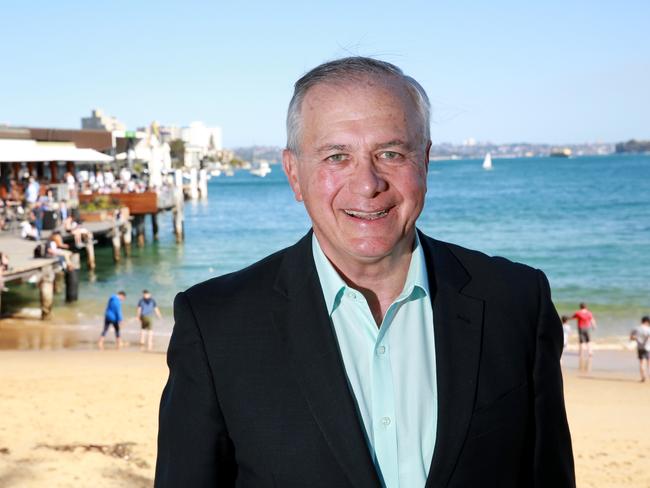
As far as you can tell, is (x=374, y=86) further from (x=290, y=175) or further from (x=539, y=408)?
(x=539, y=408)

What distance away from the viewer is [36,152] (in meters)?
25.1

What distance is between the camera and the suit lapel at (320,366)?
1.93 m

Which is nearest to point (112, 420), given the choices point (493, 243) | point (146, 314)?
point (146, 314)

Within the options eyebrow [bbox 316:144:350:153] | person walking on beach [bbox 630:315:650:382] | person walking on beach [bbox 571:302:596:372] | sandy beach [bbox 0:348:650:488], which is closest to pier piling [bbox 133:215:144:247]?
sandy beach [bbox 0:348:650:488]

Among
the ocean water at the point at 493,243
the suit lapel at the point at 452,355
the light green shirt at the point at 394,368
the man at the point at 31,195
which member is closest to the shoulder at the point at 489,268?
the suit lapel at the point at 452,355

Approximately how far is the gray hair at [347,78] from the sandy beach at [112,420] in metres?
7.29

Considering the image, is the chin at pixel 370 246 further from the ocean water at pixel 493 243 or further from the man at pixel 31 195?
the man at pixel 31 195

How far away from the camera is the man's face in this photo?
2.04 meters

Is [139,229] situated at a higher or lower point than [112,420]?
lower

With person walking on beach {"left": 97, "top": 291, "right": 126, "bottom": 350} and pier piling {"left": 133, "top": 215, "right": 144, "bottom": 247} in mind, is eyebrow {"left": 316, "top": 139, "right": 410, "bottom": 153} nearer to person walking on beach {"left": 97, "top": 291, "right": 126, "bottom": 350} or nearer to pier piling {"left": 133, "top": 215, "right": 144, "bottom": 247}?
person walking on beach {"left": 97, "top": 291, "right": 126, "bottom": 350}

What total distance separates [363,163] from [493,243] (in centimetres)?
4777

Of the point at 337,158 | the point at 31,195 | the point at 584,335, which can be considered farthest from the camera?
the point at 31,195

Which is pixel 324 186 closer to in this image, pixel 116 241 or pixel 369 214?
pixel 369 214

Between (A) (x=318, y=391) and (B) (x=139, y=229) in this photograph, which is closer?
(A) (x=318, y=391)
